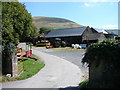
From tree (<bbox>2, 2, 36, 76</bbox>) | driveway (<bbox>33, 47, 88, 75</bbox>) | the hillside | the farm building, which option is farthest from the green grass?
the hillside

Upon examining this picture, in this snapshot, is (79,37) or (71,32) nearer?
(79,37)

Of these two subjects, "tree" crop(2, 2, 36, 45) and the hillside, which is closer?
"tree" crop(2, 2, 36, 45)

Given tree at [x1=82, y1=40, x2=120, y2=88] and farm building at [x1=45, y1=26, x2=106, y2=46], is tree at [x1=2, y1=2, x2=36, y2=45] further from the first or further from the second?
farm building at [x1=45, y1=26, x2=106, y2=46]

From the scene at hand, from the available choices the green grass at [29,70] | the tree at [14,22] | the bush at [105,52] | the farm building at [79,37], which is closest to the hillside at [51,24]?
the farm building at [79,37]

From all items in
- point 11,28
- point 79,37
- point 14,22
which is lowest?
point 79,37

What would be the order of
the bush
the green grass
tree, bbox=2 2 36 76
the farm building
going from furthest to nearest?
the farm building
the green grass
tree, bbox=2 2 36 76
the bush

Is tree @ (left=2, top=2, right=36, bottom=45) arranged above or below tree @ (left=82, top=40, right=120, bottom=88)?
above

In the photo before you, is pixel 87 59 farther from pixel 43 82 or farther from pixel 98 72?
pixel 43 82

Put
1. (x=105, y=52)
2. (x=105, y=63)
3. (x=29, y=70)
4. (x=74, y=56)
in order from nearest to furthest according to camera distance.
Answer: (x=105, y=52) < (x=105, y=63) < (x=29, y=70) < (x=74, y=56)

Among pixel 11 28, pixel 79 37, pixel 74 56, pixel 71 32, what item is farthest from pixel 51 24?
pixel 11 28

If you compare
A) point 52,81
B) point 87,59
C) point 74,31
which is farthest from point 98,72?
point 74,31

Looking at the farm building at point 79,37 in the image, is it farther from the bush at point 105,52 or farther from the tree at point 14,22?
the bush at point 105,52

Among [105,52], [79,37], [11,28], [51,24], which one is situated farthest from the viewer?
[51,24]

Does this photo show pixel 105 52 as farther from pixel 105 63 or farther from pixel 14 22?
pixel 14 22
